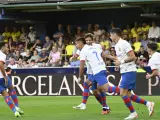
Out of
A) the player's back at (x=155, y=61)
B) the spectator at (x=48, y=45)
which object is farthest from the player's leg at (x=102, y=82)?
the spectator at (x=48, y=45)

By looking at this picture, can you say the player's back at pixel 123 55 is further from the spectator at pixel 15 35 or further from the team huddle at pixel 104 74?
the spectator at pixel 15 35

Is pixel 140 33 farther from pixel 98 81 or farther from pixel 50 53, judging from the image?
pixel 98 81

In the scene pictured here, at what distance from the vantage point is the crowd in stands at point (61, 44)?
2667 cm

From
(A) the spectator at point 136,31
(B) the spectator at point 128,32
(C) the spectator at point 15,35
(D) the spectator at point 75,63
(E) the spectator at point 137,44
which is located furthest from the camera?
(C) the spectator at point 15,35

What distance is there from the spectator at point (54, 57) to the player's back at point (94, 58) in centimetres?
1162

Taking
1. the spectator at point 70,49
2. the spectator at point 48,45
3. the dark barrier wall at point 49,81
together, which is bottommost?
the dark barrier wall at point 49,81

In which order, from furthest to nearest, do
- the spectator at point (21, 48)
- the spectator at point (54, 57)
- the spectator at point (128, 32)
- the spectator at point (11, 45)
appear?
1. the spectator at point (11, 45)
2. the spectator at point (21, 48)
3. the spectator at point (128, 32)
4. the spectator at point (54, 57)

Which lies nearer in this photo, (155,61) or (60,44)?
(155,61)

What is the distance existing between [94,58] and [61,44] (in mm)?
13408

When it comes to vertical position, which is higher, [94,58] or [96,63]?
[94,58]

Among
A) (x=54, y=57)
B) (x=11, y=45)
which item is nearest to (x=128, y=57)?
(x=54, y=57)

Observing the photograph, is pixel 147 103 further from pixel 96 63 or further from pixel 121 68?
pixel 96 63

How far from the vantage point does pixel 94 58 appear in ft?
50.0

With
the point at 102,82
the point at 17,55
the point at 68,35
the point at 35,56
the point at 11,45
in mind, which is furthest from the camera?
the point at 11,45
